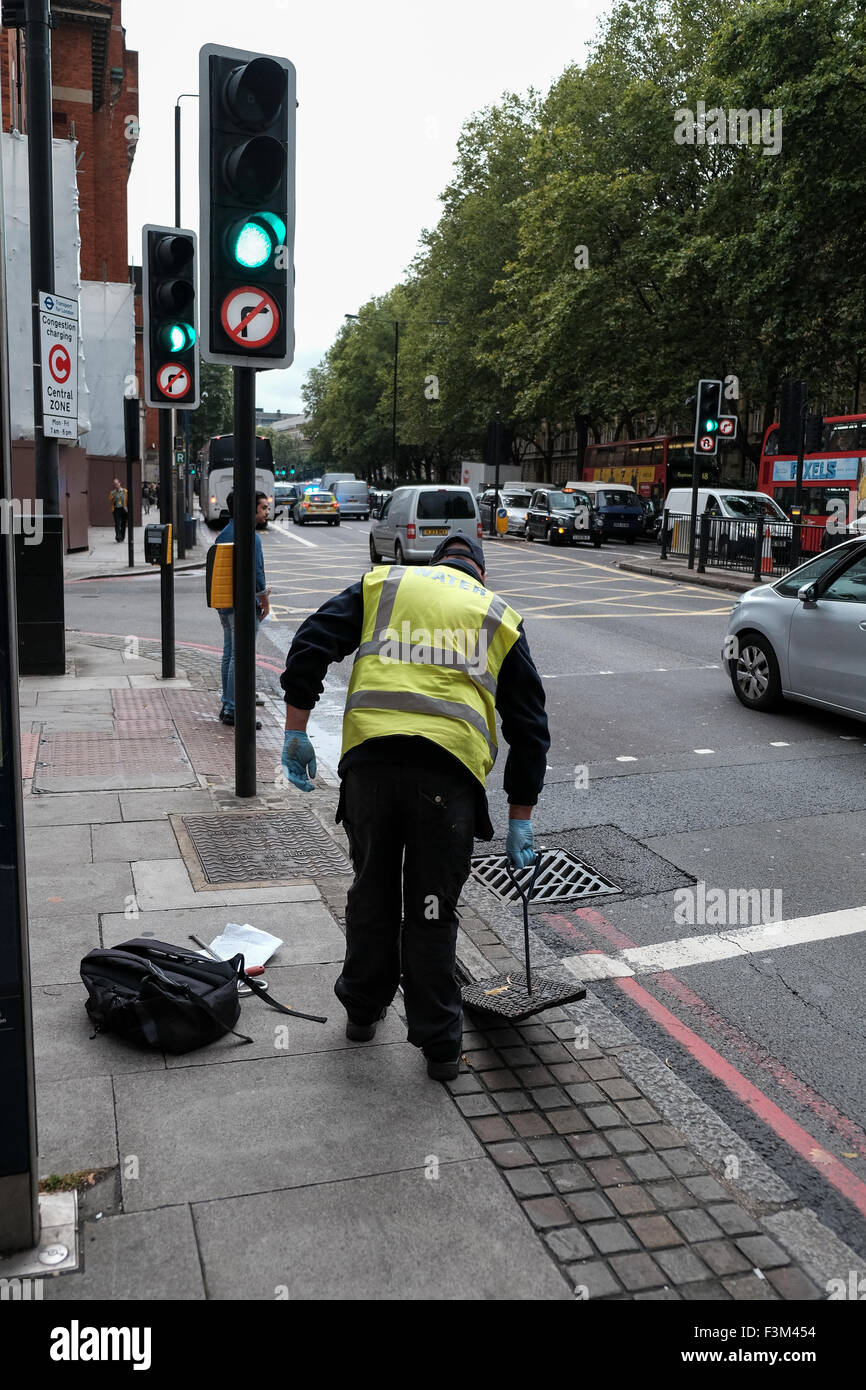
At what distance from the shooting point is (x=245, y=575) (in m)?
6.55

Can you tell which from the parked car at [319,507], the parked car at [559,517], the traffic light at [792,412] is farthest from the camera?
the parked car at [319,507]

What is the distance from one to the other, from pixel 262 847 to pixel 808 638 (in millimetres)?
5129

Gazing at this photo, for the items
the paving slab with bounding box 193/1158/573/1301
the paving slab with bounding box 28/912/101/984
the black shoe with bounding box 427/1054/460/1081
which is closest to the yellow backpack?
the paving slab with bounding box 28/912/101/984

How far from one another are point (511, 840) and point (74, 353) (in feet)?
24.7

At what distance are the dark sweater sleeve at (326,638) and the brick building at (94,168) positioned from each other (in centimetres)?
3104

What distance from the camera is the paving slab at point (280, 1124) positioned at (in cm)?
309

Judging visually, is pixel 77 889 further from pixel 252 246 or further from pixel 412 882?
pixel 252 246

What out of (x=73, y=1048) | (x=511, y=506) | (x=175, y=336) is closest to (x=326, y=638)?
(x=73, y=1048)

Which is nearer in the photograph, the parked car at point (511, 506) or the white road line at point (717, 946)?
the white road line at point (717, 946)

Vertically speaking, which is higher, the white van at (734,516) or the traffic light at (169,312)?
the traffic light at (169,312)

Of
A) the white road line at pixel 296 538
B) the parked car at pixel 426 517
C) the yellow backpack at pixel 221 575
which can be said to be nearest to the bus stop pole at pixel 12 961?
the yellow backpack at pixel 221 575

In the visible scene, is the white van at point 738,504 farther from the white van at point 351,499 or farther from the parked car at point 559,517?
the white van at point 351,499

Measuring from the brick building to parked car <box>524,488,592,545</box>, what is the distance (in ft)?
41.8

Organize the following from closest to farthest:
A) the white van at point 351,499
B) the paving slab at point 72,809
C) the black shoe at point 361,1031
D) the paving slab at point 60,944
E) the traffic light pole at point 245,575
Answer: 1. the black shoe at point 361,1031
2. the paving slab at point 60,944
3. the paving slab at point 72,809
4. the traffic light pole at point 245,575
5. the white van at point 351,499
